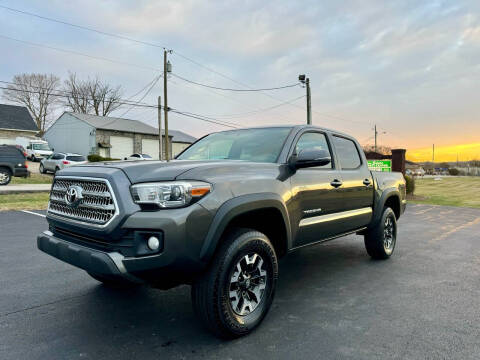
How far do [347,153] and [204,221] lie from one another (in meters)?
2.87

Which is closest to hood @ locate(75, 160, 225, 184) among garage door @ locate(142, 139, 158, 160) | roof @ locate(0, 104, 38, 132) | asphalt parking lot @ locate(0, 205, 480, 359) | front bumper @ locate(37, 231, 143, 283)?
front bumper @ locate(37, 231, 143, 283)

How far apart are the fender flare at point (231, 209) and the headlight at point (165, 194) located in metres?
0.24

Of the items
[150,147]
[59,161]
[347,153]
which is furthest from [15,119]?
[347,153]

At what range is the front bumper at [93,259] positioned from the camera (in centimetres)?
240

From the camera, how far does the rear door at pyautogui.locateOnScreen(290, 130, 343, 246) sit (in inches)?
136

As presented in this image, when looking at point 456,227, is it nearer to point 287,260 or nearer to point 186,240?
point 287,260

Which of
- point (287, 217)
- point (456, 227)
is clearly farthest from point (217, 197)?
point (456, 227)

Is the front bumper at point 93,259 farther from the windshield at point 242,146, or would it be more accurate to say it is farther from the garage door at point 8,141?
the garage door at point 8,141

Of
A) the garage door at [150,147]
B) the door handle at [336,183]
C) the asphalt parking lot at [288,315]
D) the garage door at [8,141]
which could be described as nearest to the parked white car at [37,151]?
the garage door at [8,141]

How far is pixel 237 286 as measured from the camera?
289 centimetres

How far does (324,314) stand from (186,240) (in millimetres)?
1655

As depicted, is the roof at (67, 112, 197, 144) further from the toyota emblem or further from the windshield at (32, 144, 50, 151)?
the toyota emblem

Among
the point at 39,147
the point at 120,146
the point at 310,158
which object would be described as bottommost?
the point at 310,158

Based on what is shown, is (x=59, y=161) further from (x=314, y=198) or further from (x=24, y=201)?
(x=314, y=198)
